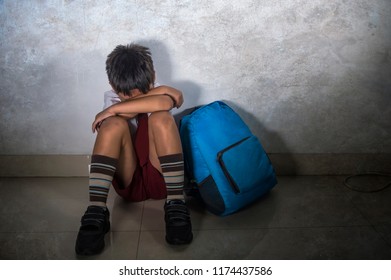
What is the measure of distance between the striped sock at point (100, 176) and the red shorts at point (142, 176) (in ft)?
0.49

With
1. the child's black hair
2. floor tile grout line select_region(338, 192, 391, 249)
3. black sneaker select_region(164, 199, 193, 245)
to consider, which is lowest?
floor tile grout line select_region(338, 192, 391, 249)

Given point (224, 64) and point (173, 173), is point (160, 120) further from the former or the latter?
point (224, 64)

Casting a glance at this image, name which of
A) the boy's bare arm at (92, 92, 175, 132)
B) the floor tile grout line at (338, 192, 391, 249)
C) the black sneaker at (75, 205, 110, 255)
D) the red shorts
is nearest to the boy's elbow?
the boy's bare arm at (92, 92, 175, 132)

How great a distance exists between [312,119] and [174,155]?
2.67 ft

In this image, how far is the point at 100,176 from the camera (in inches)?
62.2

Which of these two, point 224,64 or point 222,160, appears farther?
point 224,64

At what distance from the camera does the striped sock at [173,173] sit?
162cm

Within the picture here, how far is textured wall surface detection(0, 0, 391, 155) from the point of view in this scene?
1.88 meters

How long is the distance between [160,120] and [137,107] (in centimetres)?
10

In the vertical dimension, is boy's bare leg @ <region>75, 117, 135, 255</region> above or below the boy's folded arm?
below

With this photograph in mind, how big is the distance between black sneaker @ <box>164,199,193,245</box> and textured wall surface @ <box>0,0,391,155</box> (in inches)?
23.3

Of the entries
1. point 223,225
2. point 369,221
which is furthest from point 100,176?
point 369,221

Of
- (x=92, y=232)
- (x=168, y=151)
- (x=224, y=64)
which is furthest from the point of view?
(x=224, y=64)

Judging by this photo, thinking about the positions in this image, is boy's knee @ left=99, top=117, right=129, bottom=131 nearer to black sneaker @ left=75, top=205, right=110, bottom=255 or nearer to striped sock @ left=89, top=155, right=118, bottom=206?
striped sock @ left=89, top=155, right=118, bottom=206
